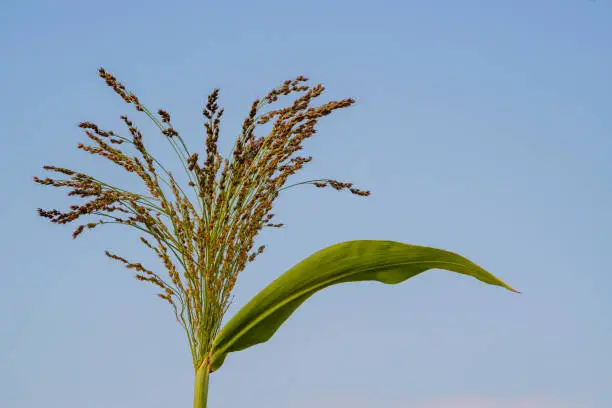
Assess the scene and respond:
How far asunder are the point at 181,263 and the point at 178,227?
0.14 meters

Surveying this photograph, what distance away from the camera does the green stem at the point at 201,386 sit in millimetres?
2761

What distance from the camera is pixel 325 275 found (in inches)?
112

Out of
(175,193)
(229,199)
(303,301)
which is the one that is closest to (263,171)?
(229,199)

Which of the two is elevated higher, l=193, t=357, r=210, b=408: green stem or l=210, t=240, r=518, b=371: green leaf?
l=210, t=240, r=518, b=371: green leaf

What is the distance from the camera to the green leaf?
2.75 meters

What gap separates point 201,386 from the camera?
2764mm

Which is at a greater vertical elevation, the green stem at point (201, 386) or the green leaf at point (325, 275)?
the green leaf at point (325, 275)

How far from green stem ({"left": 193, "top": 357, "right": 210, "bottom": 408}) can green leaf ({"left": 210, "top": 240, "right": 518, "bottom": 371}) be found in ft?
0.12

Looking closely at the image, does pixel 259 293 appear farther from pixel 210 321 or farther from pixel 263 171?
pixel 263 171

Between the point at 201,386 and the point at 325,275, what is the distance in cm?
66

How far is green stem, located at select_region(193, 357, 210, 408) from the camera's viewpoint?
2761mm

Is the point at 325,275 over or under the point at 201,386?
over

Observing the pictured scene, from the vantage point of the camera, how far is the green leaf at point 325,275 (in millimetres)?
2750

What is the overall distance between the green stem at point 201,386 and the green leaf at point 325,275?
1.5 inches
